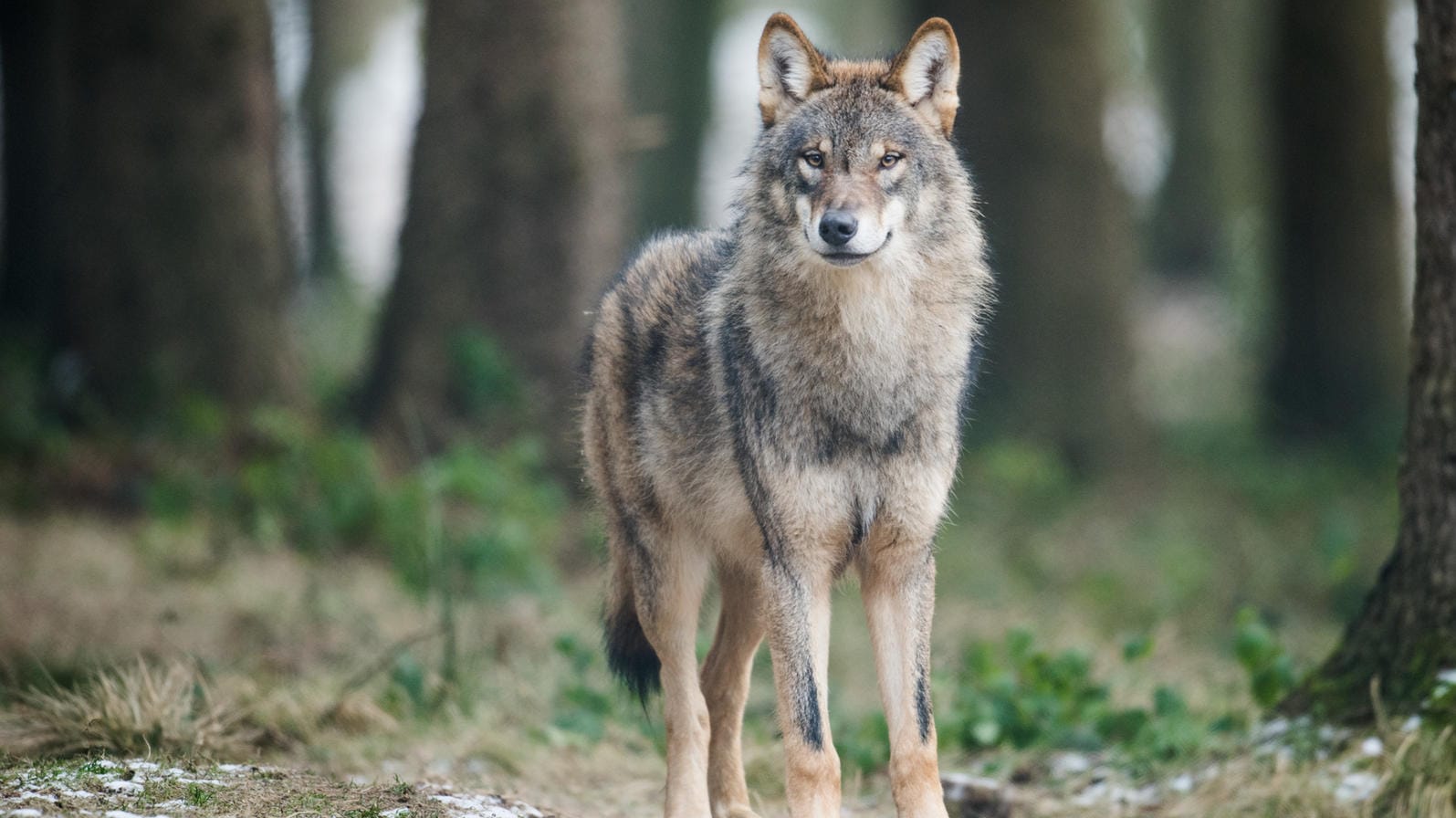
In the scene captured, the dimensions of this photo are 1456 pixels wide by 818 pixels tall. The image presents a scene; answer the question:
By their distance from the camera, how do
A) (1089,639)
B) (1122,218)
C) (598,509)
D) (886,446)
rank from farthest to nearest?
(1122,218) → (1089,639) → (598,509) → (886,446)

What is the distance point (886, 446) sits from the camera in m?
4.76

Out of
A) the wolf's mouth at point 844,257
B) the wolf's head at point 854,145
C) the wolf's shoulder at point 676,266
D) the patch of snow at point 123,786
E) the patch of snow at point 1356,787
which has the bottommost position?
the patch of snow at point 1356,787

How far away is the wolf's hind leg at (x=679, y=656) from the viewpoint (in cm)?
519

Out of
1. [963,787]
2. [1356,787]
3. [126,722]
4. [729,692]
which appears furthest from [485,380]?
[1356,787]

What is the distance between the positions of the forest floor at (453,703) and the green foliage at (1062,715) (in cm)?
7

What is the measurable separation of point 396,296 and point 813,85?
595 cm

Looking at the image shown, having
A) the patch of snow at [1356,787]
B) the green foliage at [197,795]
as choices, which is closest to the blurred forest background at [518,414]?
the patch of snow at [1356,787]

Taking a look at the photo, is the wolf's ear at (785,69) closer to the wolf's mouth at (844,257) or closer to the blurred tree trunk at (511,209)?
the wolf's mouth at (844,257)

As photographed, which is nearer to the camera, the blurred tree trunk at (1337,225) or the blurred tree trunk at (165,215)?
the blurred tree trunk at (165,215)

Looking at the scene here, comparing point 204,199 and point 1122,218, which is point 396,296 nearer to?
point 204,199

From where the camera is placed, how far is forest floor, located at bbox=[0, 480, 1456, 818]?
4.85m

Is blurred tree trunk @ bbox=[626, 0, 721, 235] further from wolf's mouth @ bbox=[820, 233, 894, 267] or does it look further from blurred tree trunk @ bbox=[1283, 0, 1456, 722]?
wolf's mouth @ bbox=[820, 233, 894, 267]

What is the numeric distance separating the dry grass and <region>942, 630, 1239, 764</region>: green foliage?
3.03 m

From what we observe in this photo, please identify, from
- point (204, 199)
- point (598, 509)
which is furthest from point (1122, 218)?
point (598, 509)
